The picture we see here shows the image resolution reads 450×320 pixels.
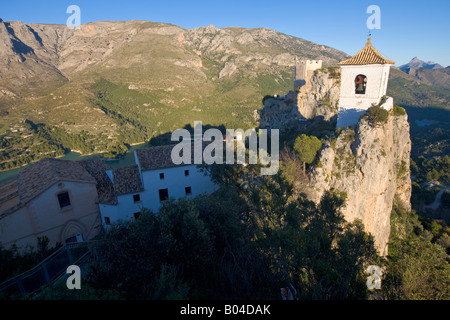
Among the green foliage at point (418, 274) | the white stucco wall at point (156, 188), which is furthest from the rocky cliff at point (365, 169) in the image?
the white stucco wall at point (156, 188)

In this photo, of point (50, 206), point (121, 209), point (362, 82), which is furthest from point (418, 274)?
point (50, 206)

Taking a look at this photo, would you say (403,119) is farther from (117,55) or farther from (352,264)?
(117,55)

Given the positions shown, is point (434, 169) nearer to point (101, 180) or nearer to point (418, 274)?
point (418, 274)

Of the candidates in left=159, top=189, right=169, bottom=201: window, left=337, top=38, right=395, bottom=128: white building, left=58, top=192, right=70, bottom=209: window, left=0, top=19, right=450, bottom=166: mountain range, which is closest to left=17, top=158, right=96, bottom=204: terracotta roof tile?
left=58, top=192, right=70, bottom=209: window

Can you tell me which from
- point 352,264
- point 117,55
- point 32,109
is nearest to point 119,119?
point 32,109

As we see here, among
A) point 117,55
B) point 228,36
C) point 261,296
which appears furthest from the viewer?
point 228,36

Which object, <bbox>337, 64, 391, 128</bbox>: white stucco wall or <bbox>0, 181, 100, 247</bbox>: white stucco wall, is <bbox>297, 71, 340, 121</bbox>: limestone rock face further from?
<bbox>0, 181, 100, 247</bbox>: white stucco wall

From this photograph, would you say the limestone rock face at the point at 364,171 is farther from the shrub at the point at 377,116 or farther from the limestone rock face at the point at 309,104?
the limestone rock face at the point at 309,104
